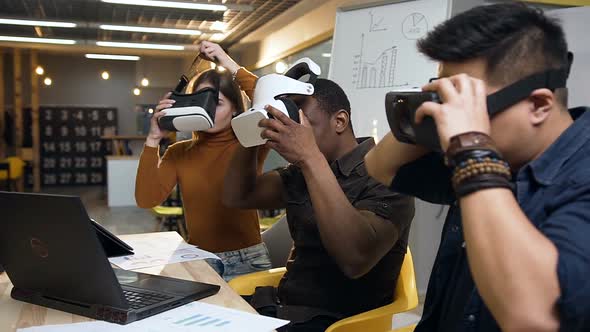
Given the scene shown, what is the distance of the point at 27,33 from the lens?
7.36 m

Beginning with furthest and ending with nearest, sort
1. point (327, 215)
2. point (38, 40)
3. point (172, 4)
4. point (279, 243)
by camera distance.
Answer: point (38, 40)
point (172, 4)
point (279, 243)
point (327, 215)

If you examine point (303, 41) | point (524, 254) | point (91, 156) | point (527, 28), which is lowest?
point (91, 156)

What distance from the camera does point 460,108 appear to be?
0.79 m

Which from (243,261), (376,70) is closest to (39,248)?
(243,261)

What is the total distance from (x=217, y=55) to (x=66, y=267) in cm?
115

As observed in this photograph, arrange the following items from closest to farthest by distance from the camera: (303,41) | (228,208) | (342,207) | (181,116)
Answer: (342,207)
(181,116)
(228,208)
(303,41)

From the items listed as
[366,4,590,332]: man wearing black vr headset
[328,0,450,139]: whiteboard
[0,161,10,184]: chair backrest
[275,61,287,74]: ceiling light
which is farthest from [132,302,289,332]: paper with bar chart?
[0,161,10,184]: chair backrest

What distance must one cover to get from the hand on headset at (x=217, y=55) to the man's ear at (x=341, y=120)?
0.56 metres

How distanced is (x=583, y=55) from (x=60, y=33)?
702cm

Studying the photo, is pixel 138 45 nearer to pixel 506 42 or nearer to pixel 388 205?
pixel 388 205

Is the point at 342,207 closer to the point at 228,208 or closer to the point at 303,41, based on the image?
the point at 228,208

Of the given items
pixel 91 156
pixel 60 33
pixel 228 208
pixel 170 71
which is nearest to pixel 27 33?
pixel 60 33

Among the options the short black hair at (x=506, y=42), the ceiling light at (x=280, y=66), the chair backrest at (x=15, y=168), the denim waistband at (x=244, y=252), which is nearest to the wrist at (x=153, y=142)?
the denim waistband at (x=244, y=252)

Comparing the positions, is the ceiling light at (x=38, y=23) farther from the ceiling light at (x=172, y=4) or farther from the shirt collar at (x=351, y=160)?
the shirt collar at (x=351, y=160)
